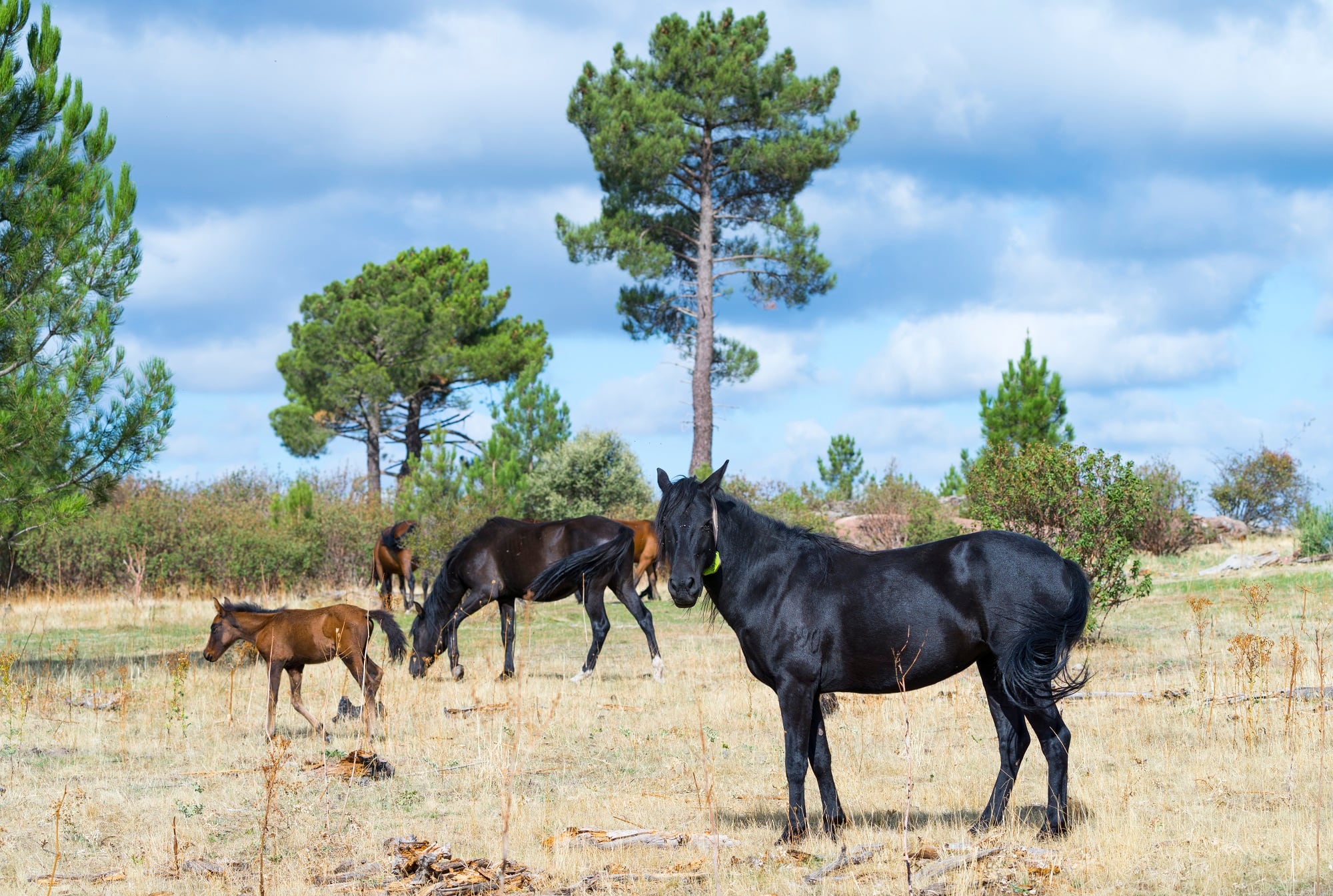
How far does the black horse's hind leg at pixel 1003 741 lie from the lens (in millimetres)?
6605

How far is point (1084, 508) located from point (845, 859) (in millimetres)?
10359

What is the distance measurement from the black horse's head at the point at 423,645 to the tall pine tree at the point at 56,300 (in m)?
4.52

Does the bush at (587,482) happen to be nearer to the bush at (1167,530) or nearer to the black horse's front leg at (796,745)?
the bush at (1167,530)

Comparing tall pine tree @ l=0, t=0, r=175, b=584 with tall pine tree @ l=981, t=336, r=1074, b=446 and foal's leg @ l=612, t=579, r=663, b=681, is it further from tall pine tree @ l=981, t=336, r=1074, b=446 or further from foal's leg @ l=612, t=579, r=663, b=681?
Result: tall pine tree @ l=981, t=336, r=1074, b=446

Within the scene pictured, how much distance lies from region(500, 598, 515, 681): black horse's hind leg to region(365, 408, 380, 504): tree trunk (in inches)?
1061

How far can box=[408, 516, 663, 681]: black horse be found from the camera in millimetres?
13328

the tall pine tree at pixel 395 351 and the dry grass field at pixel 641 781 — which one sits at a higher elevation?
the tall pine tree at pixel 395 351

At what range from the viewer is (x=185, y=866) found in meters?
6.09

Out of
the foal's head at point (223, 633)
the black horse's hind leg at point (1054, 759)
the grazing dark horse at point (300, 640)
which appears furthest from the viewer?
the foal's head at point (223, 633)

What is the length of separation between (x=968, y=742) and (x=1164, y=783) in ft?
6.12

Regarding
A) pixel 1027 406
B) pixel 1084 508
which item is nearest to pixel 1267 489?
pixel 1027 406

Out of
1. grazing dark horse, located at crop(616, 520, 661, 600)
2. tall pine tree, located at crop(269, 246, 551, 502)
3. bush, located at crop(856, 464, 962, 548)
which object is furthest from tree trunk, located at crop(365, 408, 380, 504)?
grazing dark horse, located at crop(616, 520, 661, 600)

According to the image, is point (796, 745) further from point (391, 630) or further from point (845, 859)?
point (391, 630)

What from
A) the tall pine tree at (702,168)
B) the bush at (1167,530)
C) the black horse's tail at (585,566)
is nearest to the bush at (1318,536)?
the bush at (1167,530)
